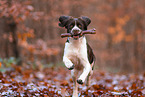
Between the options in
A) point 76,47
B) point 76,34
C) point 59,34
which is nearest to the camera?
point 76,34

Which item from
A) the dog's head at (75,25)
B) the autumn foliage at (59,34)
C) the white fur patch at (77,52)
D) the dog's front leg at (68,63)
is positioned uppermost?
the autumn foliage at (59,34)

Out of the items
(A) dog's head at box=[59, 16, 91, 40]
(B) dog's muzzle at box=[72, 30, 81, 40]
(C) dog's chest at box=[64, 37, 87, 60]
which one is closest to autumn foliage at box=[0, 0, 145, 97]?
(A) dog's head at box=[59, 16, 91, 40]

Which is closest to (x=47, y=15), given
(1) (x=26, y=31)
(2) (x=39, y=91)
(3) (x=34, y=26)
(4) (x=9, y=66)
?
(3) (x=34, y=26)

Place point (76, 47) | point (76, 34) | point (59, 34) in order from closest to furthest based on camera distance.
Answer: point (76, 34)
point (76, 47)
point (59, 34)

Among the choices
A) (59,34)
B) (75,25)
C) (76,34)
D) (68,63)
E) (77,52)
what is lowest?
(68,63)

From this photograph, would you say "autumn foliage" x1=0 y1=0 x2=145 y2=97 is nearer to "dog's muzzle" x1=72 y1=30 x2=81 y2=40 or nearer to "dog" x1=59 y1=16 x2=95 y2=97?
"dog" x1=59 y1=16 x2=95 y2=97

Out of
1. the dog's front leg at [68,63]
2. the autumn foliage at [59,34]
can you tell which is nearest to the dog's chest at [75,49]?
the dog's front leg at [68,63]

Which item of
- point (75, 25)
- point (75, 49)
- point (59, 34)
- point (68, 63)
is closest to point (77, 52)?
point (75, 49)

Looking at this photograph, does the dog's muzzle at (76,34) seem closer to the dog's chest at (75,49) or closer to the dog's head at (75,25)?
the dog's head at (75,25)

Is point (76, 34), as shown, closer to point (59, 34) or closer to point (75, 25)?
point (75, 25)

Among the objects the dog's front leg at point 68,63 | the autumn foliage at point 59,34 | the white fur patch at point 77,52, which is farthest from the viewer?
the autumn foliage at point 59,34

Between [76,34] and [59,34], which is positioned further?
[59,34]

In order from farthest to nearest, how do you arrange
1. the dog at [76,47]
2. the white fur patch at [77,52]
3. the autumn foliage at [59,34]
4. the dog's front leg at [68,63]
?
the autumn foliage at [59,34], the white fur patch at [77,52], the dog at [76,47], the dog's front leg at [68,63]

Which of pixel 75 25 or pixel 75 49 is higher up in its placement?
pixel 75 25
